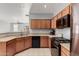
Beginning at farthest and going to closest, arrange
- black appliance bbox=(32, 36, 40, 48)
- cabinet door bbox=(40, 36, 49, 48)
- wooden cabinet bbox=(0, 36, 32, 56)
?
cabinet door bbox=(40, 36, 49, 48)
black appliance bbox=(32, 36, 40, 48)
wooden cabinet bbox=(0, 36, 32, 56)

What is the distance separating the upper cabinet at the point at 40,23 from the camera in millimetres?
8805

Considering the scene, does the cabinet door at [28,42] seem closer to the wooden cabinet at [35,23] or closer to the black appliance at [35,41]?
the black appliance at [35,41]

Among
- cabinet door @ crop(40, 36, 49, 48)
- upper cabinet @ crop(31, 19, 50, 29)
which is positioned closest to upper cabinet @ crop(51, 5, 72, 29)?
cabinet door @ crop(40, 36, 49, 48)

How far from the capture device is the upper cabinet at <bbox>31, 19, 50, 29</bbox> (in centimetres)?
880

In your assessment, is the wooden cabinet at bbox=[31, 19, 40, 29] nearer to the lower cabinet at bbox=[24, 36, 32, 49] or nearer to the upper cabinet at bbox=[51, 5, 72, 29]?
Result: the lower cabinet at bbox=[24, 36, 32, 49]

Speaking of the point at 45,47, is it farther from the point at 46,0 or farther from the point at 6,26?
the point at 46,0

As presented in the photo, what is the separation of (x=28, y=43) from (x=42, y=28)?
1.65 metres

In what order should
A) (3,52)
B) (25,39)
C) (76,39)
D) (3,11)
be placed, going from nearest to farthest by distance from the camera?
1. (76,39)
2. (3,52)
3. (25,39)
4. (3,11)

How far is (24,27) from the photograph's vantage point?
340 inches

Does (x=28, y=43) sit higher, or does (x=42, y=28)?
(x=42, y=28)

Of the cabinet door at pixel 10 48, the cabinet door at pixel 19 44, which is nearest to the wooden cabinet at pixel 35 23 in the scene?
the cabinet door at pixel 19 44

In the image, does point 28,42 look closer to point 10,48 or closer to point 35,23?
point 35,23

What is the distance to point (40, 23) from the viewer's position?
28.9ft

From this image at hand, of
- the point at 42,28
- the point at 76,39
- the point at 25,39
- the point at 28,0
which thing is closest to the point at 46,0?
the point at 28,0
